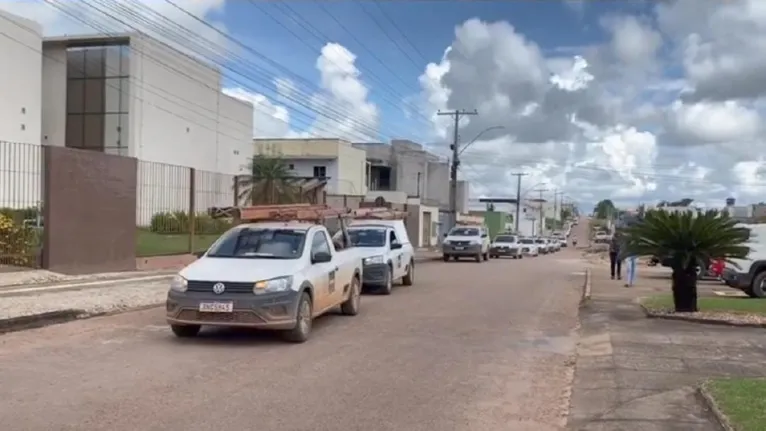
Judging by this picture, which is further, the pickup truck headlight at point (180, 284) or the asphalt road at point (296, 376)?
the pickup truck headlight at point (180, 284)

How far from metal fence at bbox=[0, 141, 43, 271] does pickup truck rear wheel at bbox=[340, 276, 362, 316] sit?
26.9ft

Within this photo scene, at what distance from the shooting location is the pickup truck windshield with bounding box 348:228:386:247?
1981cm

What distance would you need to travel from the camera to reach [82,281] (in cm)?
1811

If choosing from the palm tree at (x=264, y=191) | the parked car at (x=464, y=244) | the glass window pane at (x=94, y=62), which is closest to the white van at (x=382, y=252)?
the palm tree at (x=264, y=191)

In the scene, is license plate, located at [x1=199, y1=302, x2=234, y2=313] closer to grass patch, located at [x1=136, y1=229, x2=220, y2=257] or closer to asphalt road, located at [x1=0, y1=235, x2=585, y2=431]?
asphalt road, located at [x1=0, y1=235, x2=585, y2=431]

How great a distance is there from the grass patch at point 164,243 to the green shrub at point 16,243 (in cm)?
385

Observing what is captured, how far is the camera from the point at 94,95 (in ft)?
189

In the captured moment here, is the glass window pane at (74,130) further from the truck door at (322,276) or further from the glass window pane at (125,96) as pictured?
the truck door at (322,276)

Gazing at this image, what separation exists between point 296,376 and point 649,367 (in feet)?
13.2

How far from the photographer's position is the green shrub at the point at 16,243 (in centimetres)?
1780

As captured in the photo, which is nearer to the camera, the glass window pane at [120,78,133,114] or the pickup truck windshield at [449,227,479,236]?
the pickup truck windshield at [449,227,479,236]

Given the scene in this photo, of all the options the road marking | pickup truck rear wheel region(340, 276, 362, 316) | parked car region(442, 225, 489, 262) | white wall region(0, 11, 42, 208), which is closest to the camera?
pickup truck rear wheel region(340, 276, 362, 316)

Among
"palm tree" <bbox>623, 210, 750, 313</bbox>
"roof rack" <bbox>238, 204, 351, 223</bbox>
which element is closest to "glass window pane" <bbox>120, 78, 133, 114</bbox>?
"roof rack" <bbox>238, 204, 351, 223</bbox>

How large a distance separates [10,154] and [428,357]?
12525 millimetres
